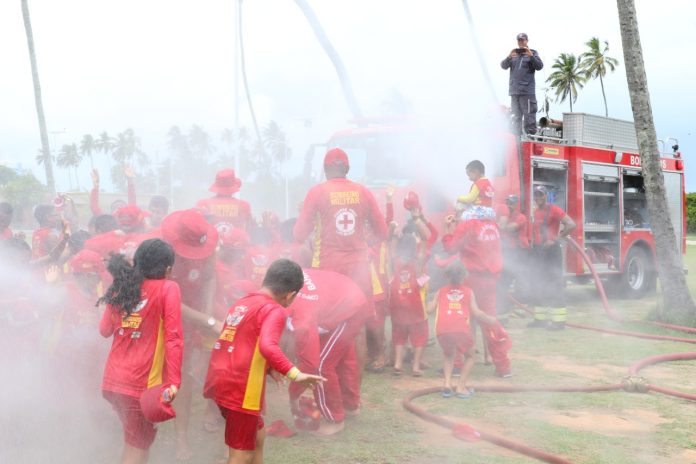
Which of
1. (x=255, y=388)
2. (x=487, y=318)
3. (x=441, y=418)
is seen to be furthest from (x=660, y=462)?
(x=255, y=388)

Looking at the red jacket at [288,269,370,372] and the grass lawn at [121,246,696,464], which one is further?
the red jacket at [288,269,370,372]

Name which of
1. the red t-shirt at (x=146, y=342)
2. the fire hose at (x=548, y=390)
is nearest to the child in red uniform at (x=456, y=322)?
the fire hose at (x=548, y=390)

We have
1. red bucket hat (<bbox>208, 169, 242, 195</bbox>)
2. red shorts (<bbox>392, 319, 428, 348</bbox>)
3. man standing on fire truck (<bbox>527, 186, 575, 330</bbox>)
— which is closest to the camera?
red bucket hat (<bbox>208, 169, 242, 195</bbox>)

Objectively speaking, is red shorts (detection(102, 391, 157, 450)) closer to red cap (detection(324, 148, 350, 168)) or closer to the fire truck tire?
red cap (detection(324, 148, 350, 168))

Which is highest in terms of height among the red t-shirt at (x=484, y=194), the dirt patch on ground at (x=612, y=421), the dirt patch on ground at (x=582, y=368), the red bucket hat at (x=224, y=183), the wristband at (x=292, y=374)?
the red bucket hat at (x=224, y=183)

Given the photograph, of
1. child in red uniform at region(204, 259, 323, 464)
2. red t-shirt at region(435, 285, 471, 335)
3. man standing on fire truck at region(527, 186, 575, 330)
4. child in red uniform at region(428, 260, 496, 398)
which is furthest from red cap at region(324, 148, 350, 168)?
man standing on fire truck at region(527, 186, 575, 330)

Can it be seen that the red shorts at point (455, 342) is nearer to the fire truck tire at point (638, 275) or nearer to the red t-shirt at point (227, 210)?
the red t-shirt at point (227, 210)

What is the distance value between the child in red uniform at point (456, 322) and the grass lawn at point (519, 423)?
0.20 metres

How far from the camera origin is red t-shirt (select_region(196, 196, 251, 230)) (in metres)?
6.30

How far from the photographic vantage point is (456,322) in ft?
18.9

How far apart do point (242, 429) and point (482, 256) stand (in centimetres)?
354

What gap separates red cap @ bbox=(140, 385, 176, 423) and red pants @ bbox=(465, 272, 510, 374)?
12.0 feet

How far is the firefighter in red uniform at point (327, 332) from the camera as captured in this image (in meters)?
4.47

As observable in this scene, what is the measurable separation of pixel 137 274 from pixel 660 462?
314 cm
